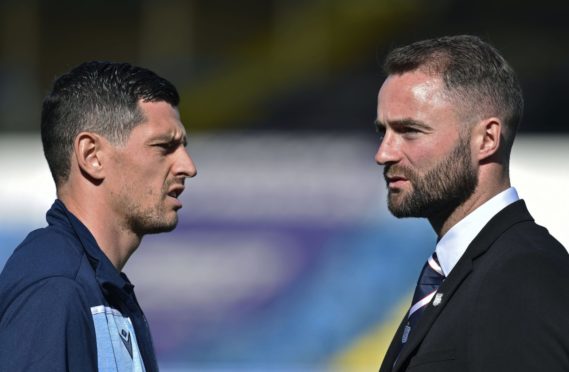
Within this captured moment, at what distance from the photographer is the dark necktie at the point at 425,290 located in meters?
2.82

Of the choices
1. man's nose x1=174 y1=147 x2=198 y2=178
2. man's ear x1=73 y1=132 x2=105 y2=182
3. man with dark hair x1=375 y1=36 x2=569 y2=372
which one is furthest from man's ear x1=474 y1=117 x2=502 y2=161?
man's ear x1=73 y1=132 x2=105 y2=182

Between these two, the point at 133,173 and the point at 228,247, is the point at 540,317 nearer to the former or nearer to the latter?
the point at 133,173

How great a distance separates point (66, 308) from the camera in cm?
229

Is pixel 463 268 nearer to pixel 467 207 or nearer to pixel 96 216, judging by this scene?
pixel 467 207

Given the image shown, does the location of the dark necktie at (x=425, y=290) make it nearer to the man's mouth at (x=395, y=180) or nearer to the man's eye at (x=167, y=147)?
the man's mouth at (x=395, y=180)

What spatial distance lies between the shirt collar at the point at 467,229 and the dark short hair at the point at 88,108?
0.82 metres

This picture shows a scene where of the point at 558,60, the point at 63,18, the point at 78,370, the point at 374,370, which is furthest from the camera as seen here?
the point at 63,18

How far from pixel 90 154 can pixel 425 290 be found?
0.92 m

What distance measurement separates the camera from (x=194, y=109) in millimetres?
10727

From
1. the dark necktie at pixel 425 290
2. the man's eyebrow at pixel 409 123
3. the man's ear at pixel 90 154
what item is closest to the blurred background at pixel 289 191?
the dark necktie at pixel 425 290

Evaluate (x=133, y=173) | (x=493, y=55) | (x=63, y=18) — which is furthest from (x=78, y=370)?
(x=63, y=18)

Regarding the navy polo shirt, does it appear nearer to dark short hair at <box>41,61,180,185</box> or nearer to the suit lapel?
dark short hair at <box>41,61,180,185</box>

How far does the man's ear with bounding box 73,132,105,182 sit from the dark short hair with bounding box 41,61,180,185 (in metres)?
0.01

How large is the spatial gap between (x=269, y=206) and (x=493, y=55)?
603 centimetres
